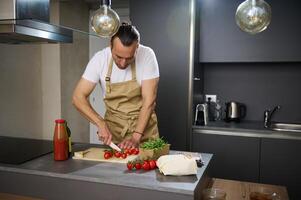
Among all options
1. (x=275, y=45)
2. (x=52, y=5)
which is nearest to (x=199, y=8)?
(x=275, y=45)

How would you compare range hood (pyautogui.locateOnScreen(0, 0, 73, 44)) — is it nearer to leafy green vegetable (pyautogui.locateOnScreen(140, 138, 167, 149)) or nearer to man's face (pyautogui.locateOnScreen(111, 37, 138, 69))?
man's face (pyautogui.locateOnScreen(111, 37, 138, 69))

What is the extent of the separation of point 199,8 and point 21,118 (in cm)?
222

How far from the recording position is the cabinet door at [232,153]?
100 inches

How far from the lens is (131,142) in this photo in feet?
5.61

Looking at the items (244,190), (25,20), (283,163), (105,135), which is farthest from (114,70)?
(283,163)

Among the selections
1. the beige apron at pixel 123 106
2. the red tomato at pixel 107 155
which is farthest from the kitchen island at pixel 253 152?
the red tomato at pixel 107 155

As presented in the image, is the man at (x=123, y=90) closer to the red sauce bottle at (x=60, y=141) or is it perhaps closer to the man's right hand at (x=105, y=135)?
the man's right hand at (x=105, y=135)

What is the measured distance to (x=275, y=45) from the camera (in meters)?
2.62

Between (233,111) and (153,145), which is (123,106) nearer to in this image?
(153,145)

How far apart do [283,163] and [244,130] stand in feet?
1.33

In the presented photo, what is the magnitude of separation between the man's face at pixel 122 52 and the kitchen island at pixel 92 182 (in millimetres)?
622

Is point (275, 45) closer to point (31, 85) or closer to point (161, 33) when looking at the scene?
point (161, 33)

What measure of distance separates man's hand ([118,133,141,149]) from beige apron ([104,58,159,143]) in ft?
0.34

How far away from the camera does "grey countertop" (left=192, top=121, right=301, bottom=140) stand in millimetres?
2457
